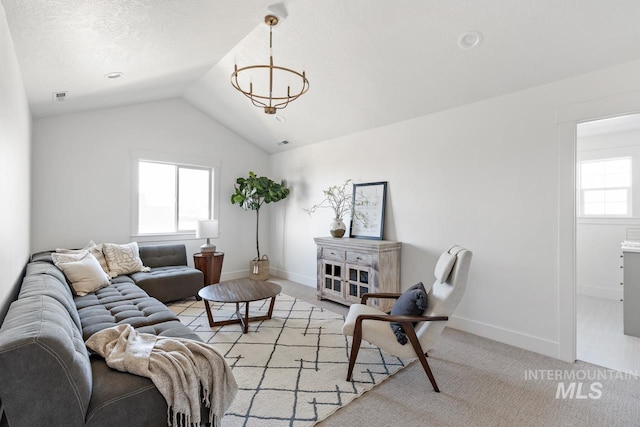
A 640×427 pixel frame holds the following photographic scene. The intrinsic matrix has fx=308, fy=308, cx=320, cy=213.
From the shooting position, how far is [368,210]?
4500 mm

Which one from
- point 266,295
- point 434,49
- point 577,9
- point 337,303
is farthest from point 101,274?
point 577,9

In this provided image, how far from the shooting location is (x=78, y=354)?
4.63ft

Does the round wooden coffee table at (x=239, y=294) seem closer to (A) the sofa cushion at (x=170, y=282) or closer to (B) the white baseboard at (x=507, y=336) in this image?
→ (A) the sofa cushion at (x=170, y=282)

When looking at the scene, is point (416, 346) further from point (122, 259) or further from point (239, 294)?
point (122, 259)

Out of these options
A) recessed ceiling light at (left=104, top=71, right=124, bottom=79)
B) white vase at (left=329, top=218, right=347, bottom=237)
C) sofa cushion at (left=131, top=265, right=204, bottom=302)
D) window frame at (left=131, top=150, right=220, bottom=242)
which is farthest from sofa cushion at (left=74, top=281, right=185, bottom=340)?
white vase at (left=329, top=218, right=347, bottom=237)

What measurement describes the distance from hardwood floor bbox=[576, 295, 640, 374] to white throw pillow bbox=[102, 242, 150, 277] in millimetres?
5148

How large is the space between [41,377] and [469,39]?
3.57m

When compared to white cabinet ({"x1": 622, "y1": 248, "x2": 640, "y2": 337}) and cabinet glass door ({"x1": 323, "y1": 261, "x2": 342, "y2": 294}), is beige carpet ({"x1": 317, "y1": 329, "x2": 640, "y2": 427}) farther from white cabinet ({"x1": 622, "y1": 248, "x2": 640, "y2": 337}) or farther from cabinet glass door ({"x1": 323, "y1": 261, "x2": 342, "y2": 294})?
cabinet glass door ({"x1": 323, "y1": 261, "x2": 342, "y2": 294})

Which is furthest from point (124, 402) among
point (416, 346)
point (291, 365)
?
point (416, 346)

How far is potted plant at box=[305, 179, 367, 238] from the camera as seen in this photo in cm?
466

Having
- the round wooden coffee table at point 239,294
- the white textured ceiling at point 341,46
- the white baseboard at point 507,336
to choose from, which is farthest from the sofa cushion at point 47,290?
the white baseboard at point 507,336

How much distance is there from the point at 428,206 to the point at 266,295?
2.21m

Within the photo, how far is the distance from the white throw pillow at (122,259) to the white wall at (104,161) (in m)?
0.57

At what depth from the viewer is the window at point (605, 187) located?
4711mm
